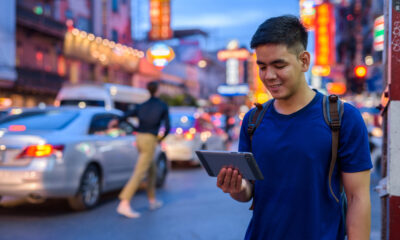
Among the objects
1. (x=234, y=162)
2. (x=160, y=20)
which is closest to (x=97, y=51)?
(x=160, y=20)

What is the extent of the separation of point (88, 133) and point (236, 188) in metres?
5.94

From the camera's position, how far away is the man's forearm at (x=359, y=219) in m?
2.17

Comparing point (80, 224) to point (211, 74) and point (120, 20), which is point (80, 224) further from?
point (211, 74)

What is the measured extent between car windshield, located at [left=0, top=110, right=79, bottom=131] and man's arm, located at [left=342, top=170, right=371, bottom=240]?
5.88 metres

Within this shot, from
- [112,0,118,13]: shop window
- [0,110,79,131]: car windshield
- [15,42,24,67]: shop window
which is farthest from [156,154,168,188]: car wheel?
[112,0,118,13]: shop window

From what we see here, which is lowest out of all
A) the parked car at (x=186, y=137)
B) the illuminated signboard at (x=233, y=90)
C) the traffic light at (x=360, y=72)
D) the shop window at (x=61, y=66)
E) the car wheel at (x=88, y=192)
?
the car wheel at (x=88, y=192)

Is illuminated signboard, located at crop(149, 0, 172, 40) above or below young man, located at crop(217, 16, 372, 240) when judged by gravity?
above

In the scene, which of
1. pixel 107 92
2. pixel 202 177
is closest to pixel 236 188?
pixel 202 177

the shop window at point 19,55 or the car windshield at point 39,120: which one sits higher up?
the shop window at point 19,55

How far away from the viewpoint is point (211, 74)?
8169 centimetres

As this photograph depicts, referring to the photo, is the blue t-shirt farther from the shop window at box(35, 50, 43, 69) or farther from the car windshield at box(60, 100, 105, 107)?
the shop window at box(35, 50, 43, 69)

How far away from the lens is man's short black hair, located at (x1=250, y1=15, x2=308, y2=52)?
221 cm

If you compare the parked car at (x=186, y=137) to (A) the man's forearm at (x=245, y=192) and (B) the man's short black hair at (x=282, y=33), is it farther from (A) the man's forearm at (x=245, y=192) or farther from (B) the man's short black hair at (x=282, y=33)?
(B) the man's short black hair at (x=282, y=33)

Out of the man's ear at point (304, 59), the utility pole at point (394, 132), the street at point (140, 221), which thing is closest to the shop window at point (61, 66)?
the street at point (140, 221)
